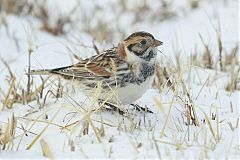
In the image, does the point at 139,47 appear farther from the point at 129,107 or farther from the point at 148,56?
the point at 129,107

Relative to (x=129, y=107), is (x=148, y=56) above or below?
above

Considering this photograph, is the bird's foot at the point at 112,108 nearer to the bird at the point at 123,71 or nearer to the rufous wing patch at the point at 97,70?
the bird at the point at 123,71

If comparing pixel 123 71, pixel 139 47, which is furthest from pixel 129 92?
pixel 139 47

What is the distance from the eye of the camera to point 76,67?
16.0ft

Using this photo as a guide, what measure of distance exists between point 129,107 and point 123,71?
429mm

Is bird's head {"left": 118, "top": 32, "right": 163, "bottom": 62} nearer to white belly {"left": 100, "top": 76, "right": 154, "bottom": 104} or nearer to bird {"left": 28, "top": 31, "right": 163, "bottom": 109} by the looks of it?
bird {"left": 28, "top": 31, "right": 163, "bottom": 109}

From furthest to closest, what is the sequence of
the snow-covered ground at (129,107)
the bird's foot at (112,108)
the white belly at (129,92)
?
the bird's foot at (112,108)
the white belly at (129,92)
the snow-covered ground at (129,107)

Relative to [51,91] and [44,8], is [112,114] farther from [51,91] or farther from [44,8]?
[44,8]

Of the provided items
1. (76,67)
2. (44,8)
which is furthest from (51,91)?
(44,8)

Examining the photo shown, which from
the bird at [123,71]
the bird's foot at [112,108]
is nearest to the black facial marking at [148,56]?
the bird at [123,71]

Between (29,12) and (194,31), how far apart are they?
1967mm

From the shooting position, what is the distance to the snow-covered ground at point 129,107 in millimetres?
3842

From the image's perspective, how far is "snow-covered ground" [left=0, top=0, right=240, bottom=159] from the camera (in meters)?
3.84

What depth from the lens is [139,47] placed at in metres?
4.67
